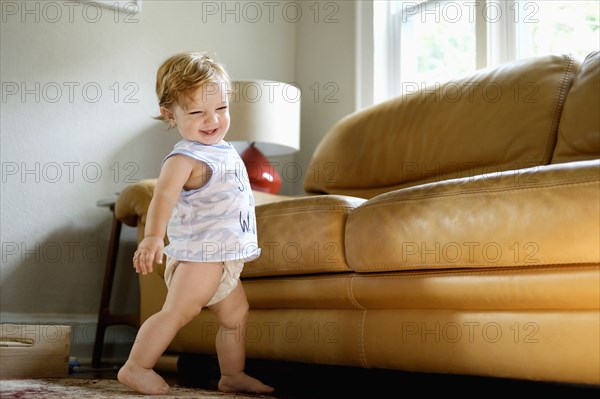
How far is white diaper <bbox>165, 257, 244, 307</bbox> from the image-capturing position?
1.69 meters

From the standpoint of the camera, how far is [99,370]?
8.56 feet

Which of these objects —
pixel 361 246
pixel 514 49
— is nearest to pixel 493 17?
pixel 514 49

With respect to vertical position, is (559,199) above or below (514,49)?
below

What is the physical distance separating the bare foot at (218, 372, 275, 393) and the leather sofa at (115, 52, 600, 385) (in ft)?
0.80

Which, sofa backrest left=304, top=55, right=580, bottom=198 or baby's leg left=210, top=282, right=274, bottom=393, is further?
sofa backrest left=304, top=55, right=580, bottom=198

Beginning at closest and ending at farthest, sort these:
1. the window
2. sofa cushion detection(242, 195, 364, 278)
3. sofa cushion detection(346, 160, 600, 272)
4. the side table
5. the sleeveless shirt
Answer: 1. sofa cushion detection(346, 160, 600, 272)
2. the sleeveless shirt
3. sofa cushion detection(242, 195, 364, 278)
4. the window
5. the side table

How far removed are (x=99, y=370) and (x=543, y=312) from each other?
1.67 meters

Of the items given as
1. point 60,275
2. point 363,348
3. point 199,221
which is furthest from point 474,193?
point 60,275

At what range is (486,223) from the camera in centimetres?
153

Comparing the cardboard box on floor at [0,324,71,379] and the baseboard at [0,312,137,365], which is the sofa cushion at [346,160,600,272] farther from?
the baseboard at [0,312,137,365]

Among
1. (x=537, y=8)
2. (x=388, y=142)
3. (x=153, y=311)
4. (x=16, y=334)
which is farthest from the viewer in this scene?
(x=537, y=8)

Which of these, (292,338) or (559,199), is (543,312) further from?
(292,338)

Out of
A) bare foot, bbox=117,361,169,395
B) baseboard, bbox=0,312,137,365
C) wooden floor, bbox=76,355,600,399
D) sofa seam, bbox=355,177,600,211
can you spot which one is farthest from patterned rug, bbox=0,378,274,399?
baseboard, bbox=0,312,137,365

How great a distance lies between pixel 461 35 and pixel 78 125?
167cm
